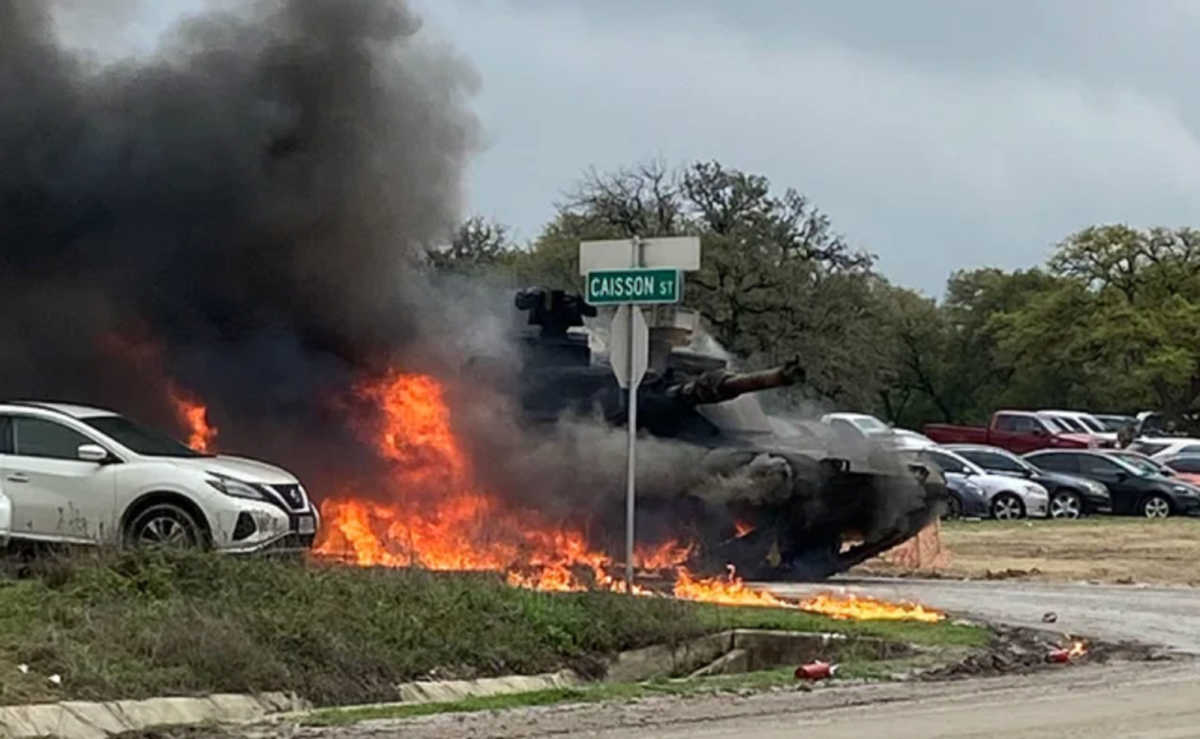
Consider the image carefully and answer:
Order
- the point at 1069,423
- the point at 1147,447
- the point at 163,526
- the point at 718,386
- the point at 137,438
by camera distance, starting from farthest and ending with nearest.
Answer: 1. the point at 1069,423
2. the point at 1147,447
3. the point at 718,386
4. the point at 137,438
5. the point at 163,526

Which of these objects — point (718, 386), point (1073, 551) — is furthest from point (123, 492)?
point (1073, 551)

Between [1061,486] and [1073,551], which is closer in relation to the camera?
[1073,551]

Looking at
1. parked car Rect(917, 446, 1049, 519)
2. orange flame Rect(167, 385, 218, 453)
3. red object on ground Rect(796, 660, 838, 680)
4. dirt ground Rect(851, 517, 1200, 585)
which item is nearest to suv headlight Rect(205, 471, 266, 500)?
orange flame Rect(167, 385, 218, 453)

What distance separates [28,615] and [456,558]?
25.1 ft

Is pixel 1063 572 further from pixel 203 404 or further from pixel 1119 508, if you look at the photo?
pixel 1119 508

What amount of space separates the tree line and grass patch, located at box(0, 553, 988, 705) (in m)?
25.6

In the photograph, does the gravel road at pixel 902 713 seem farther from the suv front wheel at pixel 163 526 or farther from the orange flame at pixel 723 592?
the suv front wheel at pixel 163 526

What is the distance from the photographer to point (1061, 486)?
115 feet

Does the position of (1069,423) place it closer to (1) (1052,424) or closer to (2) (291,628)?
(1) (1052,424)

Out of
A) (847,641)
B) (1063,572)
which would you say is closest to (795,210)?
(1063,572)

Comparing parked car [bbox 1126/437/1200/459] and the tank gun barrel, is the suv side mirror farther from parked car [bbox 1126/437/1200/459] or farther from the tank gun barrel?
parked car [bbox 1126/437/1200/459]

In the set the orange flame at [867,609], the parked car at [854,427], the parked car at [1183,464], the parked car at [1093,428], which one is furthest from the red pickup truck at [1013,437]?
the orange flame at [867,609]

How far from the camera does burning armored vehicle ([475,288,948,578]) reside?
757 inches

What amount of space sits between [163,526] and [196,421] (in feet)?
16.1
